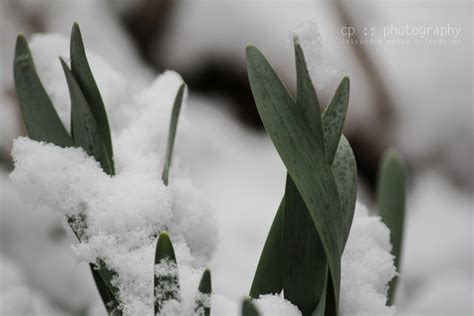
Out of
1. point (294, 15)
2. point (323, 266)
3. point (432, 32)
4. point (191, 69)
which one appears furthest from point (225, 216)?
point (323, 266)

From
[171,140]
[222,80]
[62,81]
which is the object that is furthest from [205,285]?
[222,80]

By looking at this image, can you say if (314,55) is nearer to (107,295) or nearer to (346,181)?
(346,181)

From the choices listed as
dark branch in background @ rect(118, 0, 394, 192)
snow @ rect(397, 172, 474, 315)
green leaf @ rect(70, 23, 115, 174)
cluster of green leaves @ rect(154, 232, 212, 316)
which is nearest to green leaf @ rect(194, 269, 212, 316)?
cluster of green leaves @ rect(154, 232, 212, 316)

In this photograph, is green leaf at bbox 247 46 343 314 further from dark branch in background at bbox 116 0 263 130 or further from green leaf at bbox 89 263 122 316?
dark branch in background at bbox 116 0 263 130

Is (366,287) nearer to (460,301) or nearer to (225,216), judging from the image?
(460,301)

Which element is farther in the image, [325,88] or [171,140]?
[325,88]

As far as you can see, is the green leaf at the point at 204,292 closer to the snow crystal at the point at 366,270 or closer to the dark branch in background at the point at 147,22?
the snow crystal at the point at 366,270
